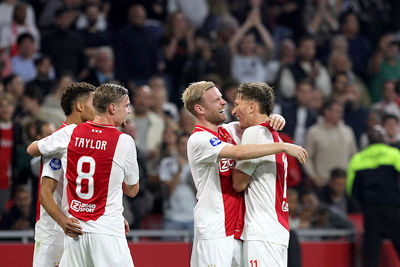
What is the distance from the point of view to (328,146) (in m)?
11.5

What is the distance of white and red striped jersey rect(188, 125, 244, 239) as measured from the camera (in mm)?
5746

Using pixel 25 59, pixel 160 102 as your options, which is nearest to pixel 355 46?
pixel 160 102

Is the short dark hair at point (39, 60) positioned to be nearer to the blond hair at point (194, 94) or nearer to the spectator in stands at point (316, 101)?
the spectator in stands at point (316, 101)

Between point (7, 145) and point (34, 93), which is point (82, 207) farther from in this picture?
point (34, 93)

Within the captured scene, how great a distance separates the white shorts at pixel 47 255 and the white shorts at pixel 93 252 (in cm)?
50

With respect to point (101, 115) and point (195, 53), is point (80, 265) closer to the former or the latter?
point (101, 115)

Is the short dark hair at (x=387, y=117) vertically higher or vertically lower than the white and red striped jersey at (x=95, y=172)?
higher

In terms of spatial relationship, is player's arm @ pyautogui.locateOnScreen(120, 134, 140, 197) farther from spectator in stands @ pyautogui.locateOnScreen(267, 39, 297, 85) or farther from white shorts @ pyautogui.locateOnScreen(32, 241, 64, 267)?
spectator in stands @ pyautogui.locateOnScreen(267, 39, 297, 85)

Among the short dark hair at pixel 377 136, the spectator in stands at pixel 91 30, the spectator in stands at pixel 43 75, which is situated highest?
the spectator in stands at pixel 91 30

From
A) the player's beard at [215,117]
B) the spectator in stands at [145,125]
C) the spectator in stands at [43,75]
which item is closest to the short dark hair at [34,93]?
the spectator in stands at [43,75]

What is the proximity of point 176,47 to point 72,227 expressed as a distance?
25.8 ft

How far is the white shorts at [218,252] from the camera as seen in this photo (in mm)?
A: 5688

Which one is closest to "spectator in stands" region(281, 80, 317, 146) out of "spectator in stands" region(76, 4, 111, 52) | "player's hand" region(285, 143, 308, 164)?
"spectator in stands" region(76, 4, 111, 52)

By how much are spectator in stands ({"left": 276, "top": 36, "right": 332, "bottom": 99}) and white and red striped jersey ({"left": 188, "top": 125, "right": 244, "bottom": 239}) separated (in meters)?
7.06
